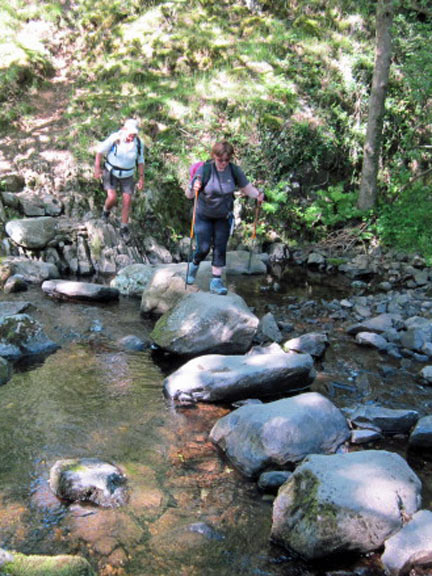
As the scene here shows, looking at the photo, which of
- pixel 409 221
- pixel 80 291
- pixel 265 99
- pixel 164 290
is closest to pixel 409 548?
pixel 164 290

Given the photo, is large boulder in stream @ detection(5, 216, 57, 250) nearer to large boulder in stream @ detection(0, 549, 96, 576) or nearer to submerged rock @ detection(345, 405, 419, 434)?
submerged rock @ detection(345, 405, 419, 434)

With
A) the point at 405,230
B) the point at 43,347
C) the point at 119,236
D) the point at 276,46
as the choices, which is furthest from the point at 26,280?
the point at 276,46


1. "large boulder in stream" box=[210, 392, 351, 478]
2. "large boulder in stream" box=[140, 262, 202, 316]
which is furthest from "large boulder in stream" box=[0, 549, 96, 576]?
"large boulder in stream" box=[140, 262, 202, 316]

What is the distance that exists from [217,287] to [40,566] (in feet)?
20.8

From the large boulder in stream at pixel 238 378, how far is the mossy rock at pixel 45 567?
351 centimetres

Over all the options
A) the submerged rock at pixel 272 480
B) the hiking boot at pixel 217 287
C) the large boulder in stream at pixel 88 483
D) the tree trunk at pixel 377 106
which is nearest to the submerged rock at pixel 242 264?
the hiking boot at pixel 217 287

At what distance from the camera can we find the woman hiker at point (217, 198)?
788 centimetres

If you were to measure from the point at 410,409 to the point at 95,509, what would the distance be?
3896mm

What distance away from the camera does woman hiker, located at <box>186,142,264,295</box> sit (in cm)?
788

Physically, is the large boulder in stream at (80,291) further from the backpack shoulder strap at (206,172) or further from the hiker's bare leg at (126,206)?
the backpack shoulder strap at (206,172)

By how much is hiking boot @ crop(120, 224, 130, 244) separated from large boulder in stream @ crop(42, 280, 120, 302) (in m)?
2.91

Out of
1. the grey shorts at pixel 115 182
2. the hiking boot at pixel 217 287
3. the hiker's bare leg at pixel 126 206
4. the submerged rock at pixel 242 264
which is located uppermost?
the grey shorts at pixel 115 182

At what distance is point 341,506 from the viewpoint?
3.95 m

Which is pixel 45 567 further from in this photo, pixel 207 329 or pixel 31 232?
pixel 31 232
